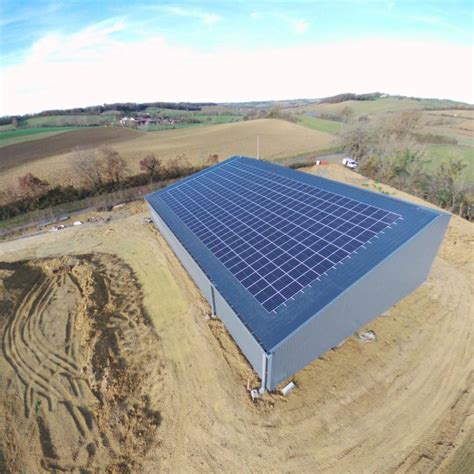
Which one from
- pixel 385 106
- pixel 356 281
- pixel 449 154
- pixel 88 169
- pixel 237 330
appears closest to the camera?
pixel 356 281

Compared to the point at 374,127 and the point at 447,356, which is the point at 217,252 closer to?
the point at 447,356

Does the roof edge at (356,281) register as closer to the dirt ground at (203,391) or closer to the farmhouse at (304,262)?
the farmhouse at (304,262)

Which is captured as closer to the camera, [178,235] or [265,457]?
[265,457]

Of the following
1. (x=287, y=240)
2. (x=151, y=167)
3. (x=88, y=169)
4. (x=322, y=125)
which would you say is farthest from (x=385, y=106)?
(x=287, y=240)

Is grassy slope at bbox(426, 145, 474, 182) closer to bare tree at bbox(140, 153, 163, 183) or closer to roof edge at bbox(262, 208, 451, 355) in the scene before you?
roof edge at bbox(262, 208, 451, 355)

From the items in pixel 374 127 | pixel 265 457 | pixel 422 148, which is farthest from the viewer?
pixel 374 127

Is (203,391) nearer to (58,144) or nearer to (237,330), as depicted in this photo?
(237,330)

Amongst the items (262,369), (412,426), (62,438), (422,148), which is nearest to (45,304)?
(62,438)
